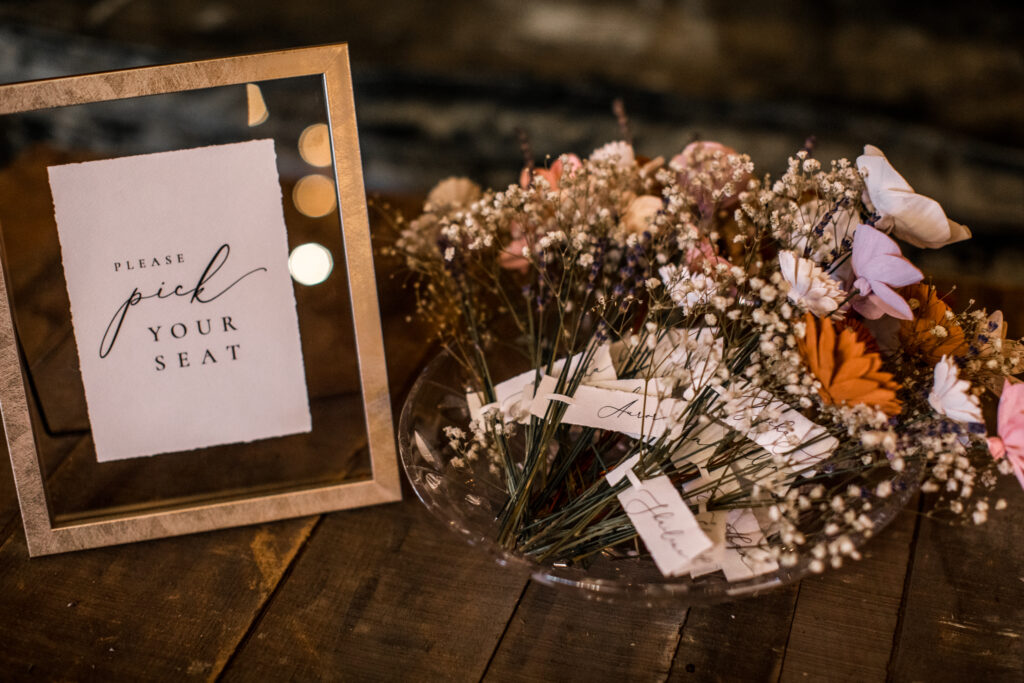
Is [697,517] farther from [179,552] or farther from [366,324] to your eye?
[179,552]

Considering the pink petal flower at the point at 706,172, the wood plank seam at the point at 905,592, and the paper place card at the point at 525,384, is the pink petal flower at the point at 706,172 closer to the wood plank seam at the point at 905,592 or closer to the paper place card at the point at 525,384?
the paper place card at the point at 525,384

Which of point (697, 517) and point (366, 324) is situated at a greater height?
point (366, 324)

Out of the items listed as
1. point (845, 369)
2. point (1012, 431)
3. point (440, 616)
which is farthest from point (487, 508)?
point (1012, 431)

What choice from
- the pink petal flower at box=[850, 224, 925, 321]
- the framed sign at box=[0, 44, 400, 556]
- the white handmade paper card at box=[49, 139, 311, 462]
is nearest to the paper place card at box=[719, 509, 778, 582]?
the pink petal flower at box=[850, 224, 925, 321]

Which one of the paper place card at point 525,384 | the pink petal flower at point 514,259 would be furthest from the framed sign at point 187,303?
the pink petal flower at point 514,259

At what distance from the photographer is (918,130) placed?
72.1 inches

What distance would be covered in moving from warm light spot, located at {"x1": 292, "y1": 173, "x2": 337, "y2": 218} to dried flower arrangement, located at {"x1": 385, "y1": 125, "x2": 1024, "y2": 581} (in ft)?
0.46

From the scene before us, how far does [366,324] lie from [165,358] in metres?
0.21

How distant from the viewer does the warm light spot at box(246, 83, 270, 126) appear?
819mm

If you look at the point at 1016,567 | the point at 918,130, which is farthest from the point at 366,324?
the point at 918,130

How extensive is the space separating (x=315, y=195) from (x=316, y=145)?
0.05 m

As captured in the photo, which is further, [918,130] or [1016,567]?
[918,130]

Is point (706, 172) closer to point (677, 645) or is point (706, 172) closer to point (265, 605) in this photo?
point (677, 645)

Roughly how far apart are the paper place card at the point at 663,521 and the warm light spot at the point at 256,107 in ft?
1.63
